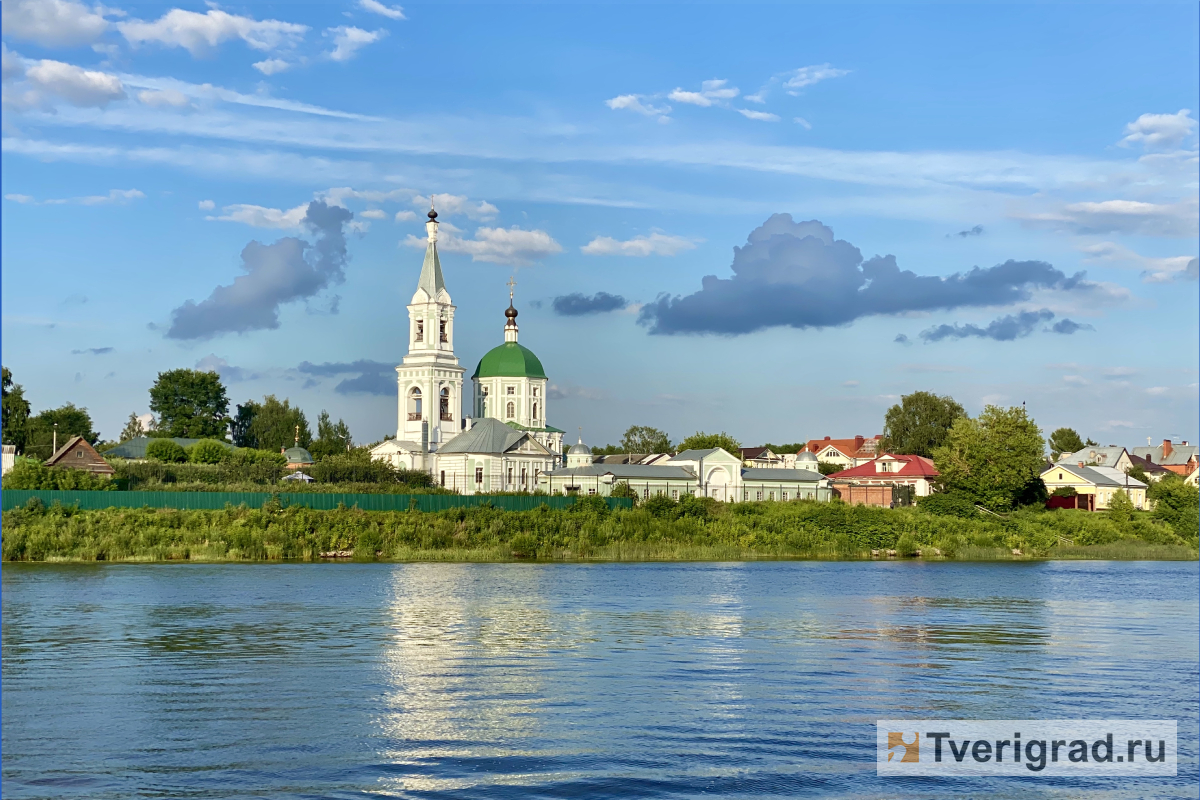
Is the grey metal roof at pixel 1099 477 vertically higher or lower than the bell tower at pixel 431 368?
lower

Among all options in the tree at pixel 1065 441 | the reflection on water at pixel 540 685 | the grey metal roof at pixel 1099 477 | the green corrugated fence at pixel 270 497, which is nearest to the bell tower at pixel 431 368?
the green corrugated fence at pixel 270 497

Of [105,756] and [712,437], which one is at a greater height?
[712,437]

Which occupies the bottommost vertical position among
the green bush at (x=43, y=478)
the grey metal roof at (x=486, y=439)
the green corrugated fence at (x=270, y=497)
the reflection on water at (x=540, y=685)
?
the reflection on water at (x=540, y=685)

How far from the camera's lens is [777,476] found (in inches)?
4235

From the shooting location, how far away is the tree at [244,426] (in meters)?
157

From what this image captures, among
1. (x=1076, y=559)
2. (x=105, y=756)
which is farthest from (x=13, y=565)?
(x=1076, y=559)

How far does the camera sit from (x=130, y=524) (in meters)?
61.1

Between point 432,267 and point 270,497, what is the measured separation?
6032 centimetres

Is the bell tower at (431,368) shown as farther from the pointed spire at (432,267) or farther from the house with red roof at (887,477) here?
the house with red roof at (887,477)

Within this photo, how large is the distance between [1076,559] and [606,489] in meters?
35.5

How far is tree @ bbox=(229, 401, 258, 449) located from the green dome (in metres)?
46.0

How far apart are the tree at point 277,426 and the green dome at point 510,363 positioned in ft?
125

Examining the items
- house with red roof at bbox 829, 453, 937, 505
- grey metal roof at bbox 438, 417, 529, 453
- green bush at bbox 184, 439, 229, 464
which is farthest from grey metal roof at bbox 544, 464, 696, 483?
green bush at bbox 184, 439, 229, 464

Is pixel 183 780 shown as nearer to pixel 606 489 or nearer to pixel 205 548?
pixel 205 548
